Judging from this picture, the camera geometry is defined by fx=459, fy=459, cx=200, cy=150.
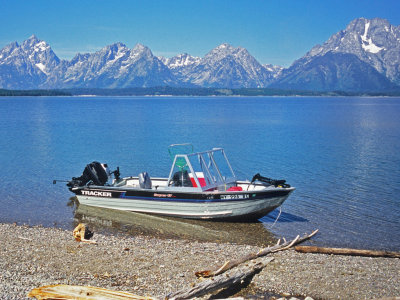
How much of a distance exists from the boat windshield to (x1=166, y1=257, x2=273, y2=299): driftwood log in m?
7.72

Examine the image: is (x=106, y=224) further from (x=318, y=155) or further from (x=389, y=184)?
(x=318, y=155)

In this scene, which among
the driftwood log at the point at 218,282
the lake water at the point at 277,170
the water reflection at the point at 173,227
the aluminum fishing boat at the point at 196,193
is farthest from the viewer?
the lake water at the point at 277,170

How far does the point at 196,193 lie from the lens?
19000mm

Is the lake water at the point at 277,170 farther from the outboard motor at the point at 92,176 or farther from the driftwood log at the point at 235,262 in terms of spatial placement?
the driftwood log at the point at 235,262

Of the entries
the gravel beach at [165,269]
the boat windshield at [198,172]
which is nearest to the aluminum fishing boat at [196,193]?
the boat windshield at [198,172]

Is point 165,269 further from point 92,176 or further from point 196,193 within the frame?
point 92,176

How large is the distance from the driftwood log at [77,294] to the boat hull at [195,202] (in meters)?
9.94

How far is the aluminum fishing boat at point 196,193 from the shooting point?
18.9 meters

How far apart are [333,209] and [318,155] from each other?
22098mm

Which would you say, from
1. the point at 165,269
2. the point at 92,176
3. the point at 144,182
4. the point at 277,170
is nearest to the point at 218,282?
the point at 165,269

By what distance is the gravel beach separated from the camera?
11078mm

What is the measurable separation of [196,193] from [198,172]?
5.19 ft

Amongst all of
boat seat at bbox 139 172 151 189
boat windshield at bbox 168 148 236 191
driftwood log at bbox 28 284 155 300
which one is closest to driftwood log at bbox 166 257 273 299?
driftwood log at bbox 28 284 155 300

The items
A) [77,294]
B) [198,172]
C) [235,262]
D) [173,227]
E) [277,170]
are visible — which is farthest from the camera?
[277,170]
